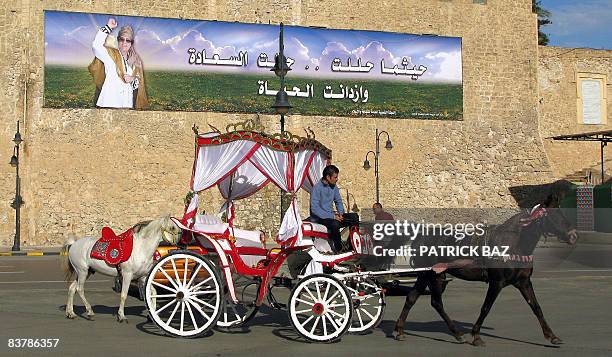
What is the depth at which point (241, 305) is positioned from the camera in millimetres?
9438

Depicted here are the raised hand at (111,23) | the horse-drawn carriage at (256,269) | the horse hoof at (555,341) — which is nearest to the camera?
the horse hoof at (555,341)

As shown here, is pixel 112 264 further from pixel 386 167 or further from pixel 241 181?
pixel 386 167

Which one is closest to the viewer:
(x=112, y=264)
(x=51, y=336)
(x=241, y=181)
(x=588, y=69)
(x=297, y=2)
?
(x=51, y=336)

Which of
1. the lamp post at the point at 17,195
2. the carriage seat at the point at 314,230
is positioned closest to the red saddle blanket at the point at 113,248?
the carriage seat at the point at 314,230

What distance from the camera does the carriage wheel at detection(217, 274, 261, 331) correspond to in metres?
8.79

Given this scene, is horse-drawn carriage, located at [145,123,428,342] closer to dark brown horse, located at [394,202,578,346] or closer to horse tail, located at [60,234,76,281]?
dark brown horse, located at [394,202,578,346]

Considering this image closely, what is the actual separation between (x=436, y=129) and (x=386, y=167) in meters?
2.74

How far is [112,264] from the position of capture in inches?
367

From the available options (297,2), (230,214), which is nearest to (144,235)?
(230,214)

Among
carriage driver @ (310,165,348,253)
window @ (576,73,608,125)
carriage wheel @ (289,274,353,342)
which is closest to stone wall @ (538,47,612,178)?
window @ (576,73,608,125)

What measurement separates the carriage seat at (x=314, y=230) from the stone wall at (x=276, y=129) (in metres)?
20.6

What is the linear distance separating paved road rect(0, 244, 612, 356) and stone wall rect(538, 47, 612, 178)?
80.7 ft

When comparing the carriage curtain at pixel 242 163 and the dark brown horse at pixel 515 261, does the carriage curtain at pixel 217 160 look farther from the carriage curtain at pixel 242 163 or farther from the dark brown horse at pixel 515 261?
the dark brown horse at pixel 515 261

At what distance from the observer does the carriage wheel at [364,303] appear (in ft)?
27.9
